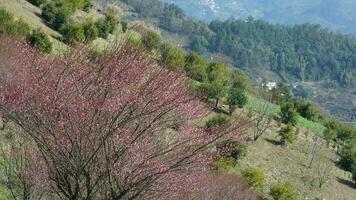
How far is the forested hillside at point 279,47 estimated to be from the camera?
522 ft

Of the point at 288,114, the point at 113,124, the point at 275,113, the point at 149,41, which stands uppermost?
the point at 149,41

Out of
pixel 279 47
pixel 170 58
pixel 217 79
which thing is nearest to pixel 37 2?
pixel 217 79

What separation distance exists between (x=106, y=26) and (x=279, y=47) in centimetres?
14260

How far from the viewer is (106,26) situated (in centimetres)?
3938

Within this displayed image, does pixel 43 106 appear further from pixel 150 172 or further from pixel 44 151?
pixel 150 172

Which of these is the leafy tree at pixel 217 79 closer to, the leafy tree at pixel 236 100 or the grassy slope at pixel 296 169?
the leafy tree at pixel 236 100

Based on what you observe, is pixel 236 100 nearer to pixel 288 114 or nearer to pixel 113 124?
pixel 288 114

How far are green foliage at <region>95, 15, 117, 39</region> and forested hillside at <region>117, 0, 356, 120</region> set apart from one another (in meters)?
113

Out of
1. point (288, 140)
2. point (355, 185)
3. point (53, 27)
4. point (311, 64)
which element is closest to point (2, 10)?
point (53, 27)

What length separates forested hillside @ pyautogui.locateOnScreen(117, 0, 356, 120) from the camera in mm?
159000

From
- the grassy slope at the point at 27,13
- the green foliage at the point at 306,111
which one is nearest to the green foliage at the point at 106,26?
the grassy slope at the point at 27,13

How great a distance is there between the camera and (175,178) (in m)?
9.12

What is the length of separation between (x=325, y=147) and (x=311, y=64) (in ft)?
454

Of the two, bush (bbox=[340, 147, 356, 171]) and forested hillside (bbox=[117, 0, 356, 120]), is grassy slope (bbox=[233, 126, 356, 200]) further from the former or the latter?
forested hillside (bbox=[117, 0, 356, 120])
